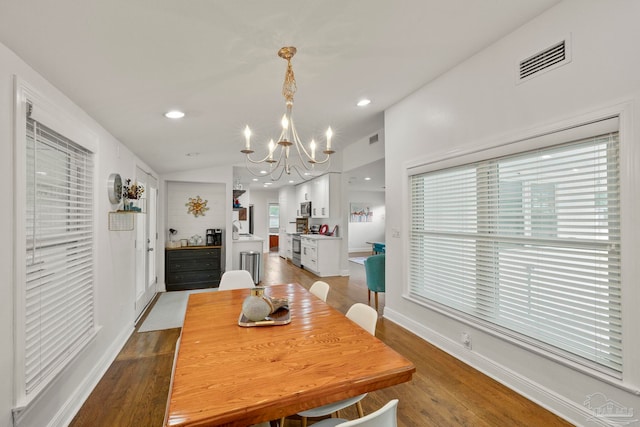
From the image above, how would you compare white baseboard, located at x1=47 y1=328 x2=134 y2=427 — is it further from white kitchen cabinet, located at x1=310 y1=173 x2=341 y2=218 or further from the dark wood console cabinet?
white kitchen cabinet, located at x1=310 y1=173 x2=341 y2=218

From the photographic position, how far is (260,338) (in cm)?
160

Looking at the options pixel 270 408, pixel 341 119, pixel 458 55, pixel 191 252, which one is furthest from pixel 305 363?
pixel 191 252

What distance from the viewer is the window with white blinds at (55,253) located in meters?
1.56

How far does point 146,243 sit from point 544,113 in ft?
16.0

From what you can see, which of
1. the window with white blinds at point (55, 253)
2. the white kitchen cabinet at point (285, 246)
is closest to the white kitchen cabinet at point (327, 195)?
the white kitchen cabinet at point (285, 246)

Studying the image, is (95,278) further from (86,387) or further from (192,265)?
(192,265)

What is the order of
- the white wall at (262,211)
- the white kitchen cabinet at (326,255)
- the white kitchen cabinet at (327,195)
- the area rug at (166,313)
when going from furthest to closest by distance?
1. the white wall at (262,211)
2. the white kitchen cabinet at (327,195)
3. the white kitchen cabinet at (326,255)
4. the area rug at (166,313)

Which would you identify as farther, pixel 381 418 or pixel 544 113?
pixel 544 113

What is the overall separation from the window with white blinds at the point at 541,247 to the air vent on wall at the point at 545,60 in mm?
527

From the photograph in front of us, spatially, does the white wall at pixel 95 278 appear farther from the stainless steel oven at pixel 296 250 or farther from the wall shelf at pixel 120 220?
the stainless steel oven at pixel 296 250

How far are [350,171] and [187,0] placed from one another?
15.9 ft

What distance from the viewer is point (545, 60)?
1.95m

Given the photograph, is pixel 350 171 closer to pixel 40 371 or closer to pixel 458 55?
pixel 458 55

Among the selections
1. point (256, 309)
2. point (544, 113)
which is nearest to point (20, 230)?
point (256, 309)
